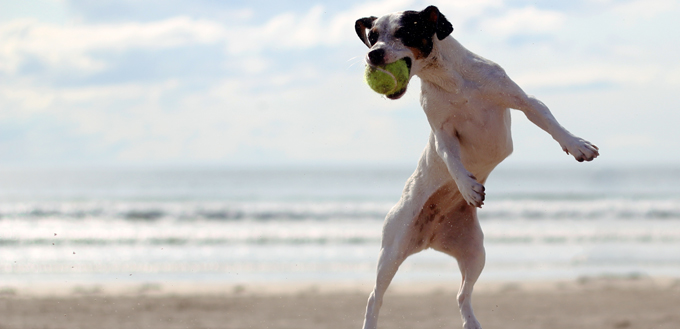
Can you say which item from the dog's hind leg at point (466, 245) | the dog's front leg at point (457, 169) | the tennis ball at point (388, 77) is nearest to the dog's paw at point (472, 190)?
the dog's front leg at point (457, 169)

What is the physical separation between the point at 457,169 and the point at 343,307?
4.83 metres

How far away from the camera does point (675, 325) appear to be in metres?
7.15

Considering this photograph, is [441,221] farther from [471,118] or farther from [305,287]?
[305,287]

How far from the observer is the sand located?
299 inches

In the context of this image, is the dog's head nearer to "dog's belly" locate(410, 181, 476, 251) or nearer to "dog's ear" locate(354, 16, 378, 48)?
"dog's ear" locate(354, 16, 378, 48)

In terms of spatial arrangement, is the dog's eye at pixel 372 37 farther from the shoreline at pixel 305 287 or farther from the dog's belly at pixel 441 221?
the shoreline at pixel 305 287

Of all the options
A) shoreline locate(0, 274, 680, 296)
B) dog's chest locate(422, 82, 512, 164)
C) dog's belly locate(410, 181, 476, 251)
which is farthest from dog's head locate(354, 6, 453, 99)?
shoreline locate(0, 274, 680, 296)

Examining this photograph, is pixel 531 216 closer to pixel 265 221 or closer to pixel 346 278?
pixel 265 221

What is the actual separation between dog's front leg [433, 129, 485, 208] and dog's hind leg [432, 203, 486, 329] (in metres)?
0.67

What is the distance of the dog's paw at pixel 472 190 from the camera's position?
3906 mm

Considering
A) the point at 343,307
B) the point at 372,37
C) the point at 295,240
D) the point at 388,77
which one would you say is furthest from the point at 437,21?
the point at 295,240

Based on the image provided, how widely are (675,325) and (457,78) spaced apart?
15.3 ft

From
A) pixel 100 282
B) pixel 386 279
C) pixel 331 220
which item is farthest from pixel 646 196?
pixel 386 279

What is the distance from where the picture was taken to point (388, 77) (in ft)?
12.9
